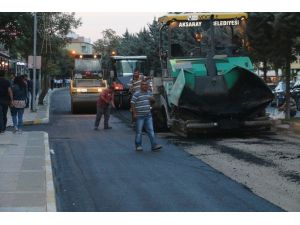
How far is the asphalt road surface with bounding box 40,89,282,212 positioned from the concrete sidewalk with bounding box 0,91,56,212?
0.75 feet

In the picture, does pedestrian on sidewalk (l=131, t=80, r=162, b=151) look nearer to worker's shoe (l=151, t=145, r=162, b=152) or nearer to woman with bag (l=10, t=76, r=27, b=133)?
worker's shoe (l=151, t=145, r=162, b=152)

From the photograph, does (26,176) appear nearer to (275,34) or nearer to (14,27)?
(275,34)

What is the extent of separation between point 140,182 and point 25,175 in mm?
1944

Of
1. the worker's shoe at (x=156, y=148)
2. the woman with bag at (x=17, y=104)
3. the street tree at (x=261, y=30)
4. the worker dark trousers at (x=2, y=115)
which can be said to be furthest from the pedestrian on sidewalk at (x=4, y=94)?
the street tree at (x=261, y=30)

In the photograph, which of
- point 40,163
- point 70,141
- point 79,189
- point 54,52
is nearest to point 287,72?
point 70,141

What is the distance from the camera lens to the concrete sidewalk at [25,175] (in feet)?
25.8

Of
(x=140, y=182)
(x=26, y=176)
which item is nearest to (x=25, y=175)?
(x=26, y=176)

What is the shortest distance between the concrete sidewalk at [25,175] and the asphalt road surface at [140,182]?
0.23m

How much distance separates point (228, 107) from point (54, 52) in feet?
94.1

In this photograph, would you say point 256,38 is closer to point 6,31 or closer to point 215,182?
point 215,182

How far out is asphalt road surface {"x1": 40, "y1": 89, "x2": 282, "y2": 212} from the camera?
8016mm

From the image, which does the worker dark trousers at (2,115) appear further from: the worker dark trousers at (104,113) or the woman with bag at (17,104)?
the worker dark trousers at (104,113)

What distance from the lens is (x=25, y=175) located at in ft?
33.2

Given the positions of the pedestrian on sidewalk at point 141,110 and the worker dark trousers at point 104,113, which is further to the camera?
the worker dark trousers at point 104,113
